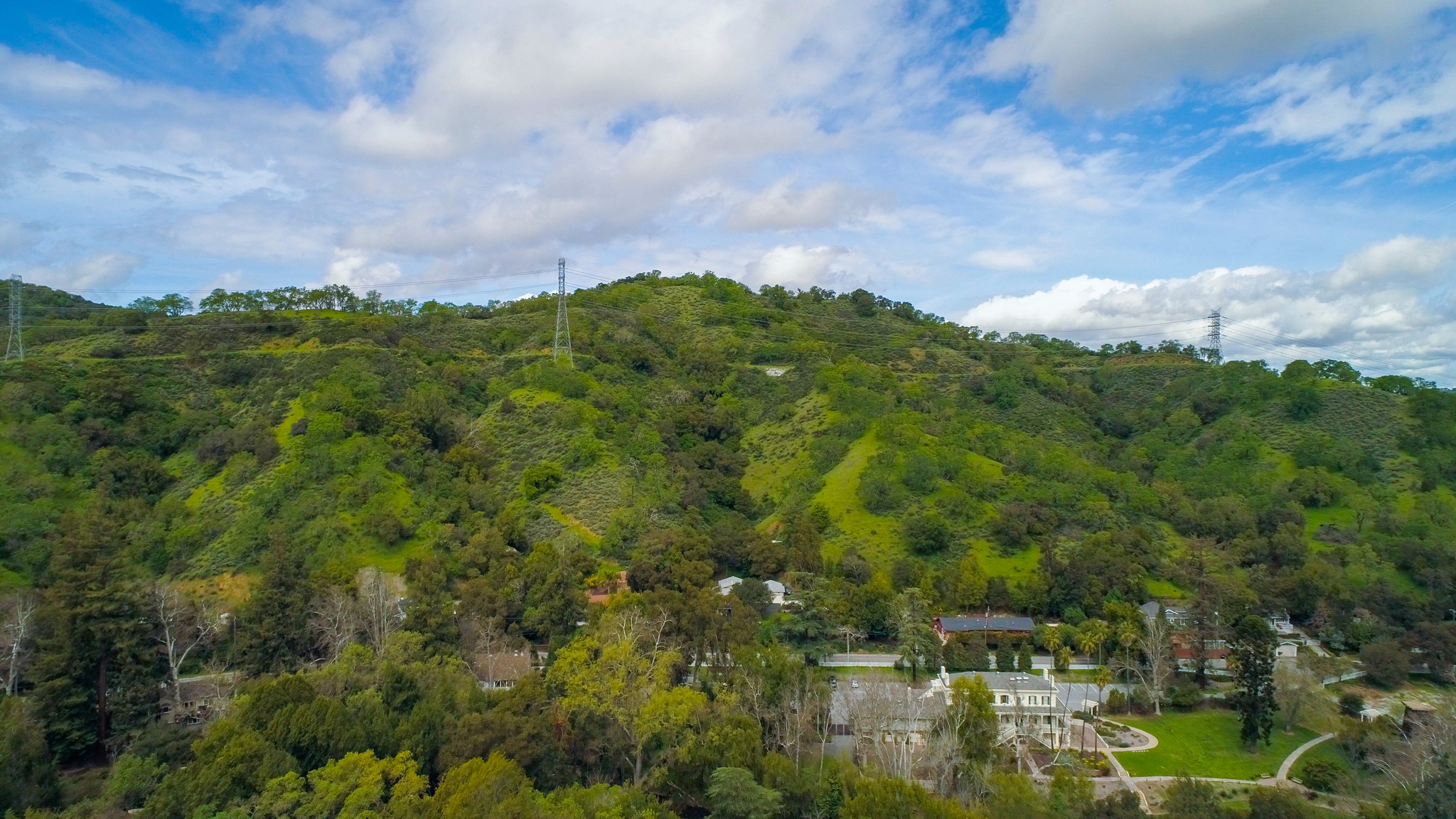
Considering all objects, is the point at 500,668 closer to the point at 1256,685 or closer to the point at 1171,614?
the point at 1256,685

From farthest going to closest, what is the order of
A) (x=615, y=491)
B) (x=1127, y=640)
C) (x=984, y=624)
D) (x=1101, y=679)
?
1. (x=615, y=491)
2. (x=984, y=624)
3. (x=1127, y=640)
4. (x=1101, y=679)

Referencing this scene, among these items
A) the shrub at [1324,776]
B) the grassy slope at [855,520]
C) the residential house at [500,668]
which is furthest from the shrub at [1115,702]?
the residential house at [500,668]

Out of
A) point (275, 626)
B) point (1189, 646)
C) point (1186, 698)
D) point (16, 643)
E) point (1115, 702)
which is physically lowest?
point (1115, 702)

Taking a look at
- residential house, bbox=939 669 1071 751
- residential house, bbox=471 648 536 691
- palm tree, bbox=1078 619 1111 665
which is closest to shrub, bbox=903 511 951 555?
palm tree, bbox=1078 619 1111 665

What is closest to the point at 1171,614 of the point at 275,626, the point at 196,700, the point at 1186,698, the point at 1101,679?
the point at 1186,698

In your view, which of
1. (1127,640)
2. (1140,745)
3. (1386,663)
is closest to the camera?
(1140,745)

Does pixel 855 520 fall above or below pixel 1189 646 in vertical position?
above

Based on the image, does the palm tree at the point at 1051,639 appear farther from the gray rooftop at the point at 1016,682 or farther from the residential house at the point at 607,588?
the residential house at the point at 607,588
